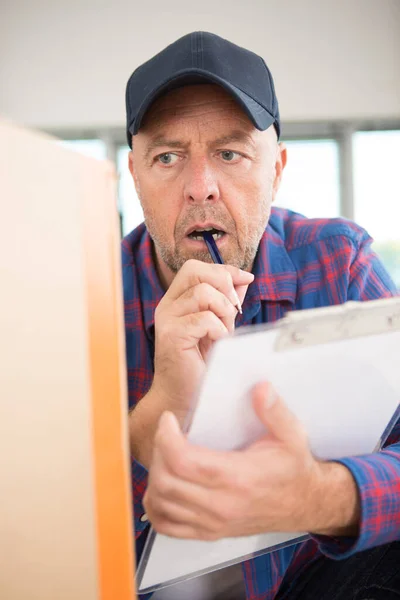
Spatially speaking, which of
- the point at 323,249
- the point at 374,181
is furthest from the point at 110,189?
the point at 374,181

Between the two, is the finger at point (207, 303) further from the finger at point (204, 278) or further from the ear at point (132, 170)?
the ear at point (132, 170)

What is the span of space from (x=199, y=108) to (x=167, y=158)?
11cm

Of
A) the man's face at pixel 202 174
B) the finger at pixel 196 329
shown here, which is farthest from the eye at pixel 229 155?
the finger at pixel 196 329

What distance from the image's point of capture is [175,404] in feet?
2.47

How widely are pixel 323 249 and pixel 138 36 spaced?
10.9 feet

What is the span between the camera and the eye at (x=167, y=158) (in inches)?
40.9

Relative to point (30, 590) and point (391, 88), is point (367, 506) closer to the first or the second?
point (30, 590)

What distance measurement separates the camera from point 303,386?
1.59 feet

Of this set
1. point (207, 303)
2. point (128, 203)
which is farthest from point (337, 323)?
point (128, 203)

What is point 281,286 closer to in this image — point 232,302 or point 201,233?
point 201,233

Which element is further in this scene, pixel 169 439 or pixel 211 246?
pixel 211 246

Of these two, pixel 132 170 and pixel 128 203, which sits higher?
pixel 128 203

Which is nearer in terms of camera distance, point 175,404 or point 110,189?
point 110,189

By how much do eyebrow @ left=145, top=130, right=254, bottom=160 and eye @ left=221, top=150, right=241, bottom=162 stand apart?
0.9 inches
